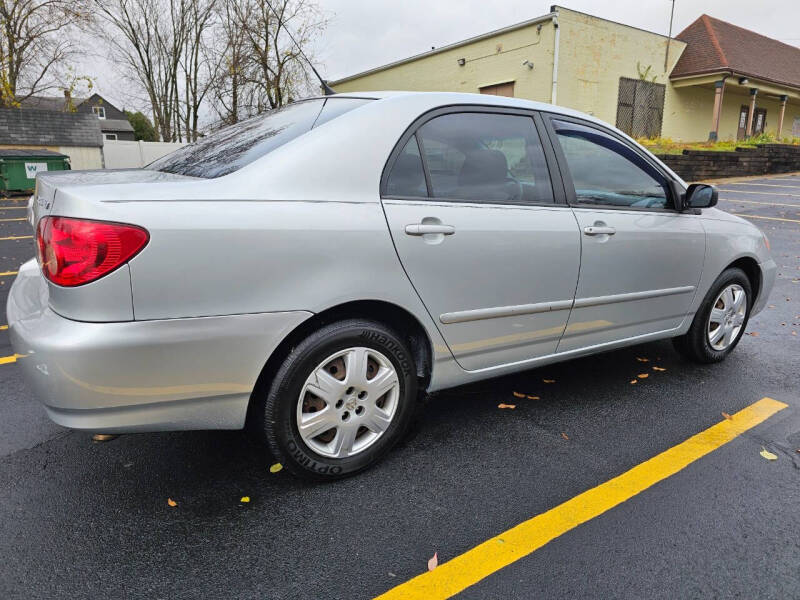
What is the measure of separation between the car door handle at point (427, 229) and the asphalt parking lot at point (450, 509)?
1042 millimetres

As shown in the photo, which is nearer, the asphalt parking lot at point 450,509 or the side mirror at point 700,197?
the asphalt parking lot at point 450,509

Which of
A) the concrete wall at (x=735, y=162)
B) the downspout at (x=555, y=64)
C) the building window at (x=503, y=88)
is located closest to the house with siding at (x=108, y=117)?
the building window at (x=503, y=88)

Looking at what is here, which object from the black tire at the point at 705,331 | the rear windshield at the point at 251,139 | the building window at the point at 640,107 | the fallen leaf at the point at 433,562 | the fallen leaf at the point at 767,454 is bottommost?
the fallen leaf at the point at 433,562

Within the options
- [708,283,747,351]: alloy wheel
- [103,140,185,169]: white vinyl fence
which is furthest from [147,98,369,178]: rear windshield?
[103,140,185,169]: white vinyl fence

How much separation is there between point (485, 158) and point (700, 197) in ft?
4.89

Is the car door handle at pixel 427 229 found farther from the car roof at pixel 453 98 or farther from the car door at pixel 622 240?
the car door at pixel 622 240

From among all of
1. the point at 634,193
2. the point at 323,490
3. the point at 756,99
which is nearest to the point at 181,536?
the point at 323,490

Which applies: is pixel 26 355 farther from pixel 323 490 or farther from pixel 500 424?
pixel 500 424

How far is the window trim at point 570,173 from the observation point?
297 cm

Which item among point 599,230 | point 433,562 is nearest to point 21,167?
point 599,230

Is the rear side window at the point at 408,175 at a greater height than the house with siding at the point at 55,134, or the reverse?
the house with siding at the point at 55,134

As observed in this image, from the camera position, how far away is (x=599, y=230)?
9.77ft

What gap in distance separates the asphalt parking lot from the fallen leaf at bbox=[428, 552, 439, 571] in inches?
0.8

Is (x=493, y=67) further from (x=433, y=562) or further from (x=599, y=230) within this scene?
(x=433, y=562)
